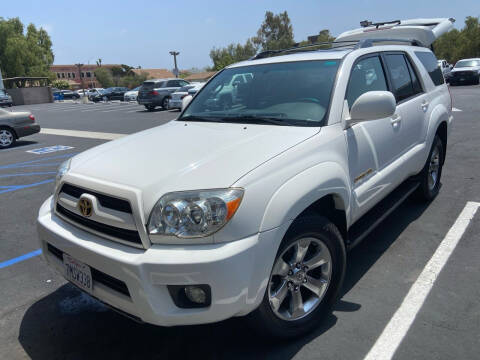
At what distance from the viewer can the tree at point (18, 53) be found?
183ft

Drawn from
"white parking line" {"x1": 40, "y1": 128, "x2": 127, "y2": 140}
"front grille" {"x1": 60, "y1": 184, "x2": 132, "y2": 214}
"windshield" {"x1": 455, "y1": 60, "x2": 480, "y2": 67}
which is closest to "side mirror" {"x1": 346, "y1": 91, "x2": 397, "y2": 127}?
"front grille" {"x1": 60, "y1": 184, "x2": 132, "y2": 214}

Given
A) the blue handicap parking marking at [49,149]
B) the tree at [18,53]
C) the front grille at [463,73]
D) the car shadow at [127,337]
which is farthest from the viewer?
the tree at [18,53]

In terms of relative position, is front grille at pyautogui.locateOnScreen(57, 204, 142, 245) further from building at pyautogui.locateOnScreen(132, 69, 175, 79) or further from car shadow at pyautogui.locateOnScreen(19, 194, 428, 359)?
building at pyautogui.locateOnScreen(132, 69, 175, 79)

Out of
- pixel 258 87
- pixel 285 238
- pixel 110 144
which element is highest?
pixel 258 87

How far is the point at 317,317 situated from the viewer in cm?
268

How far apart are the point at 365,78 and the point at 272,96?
840 millimetres

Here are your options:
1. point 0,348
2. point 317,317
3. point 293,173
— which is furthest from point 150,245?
point 0,348

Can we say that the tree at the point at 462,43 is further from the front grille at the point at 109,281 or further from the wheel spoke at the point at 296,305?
the front grille at the point at 109,281

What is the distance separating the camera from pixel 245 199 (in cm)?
214

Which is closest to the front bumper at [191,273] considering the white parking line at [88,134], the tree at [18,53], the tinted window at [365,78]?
the tinted window at [365,78]

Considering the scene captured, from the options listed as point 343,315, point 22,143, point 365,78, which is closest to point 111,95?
point 22,143

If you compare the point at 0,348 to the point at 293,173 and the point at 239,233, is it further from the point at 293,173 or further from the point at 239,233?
the point at 293,173

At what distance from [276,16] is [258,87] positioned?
89.0 meters

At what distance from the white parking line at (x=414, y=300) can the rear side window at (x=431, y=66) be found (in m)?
1.74
